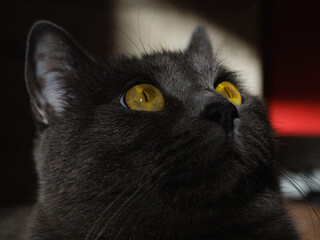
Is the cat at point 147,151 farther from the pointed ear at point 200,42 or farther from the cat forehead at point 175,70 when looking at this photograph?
the pointed ear at point 200,42

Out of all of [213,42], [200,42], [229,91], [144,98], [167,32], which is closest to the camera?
[144,98]

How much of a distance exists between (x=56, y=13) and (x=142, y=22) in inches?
16.4

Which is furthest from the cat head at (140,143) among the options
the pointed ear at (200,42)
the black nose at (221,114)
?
the pointed ear at (200,42)

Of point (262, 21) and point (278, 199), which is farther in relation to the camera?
point (262, 21)

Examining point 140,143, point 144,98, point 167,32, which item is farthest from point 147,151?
point 167,32

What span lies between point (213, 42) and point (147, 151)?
114cm

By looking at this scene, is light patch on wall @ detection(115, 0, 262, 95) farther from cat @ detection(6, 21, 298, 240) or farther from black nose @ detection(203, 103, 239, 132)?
black nose @ detection(203, 103, 239, 132)

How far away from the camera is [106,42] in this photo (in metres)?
1.50

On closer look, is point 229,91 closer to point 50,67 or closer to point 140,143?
point 140,143

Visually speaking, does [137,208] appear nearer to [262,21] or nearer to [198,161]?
[198,161]

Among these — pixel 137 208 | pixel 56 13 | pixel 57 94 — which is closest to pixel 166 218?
pixel 137 208

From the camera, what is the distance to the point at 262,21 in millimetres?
2105

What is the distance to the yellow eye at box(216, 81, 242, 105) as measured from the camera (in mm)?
975

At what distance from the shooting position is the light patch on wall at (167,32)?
1.48 metres
